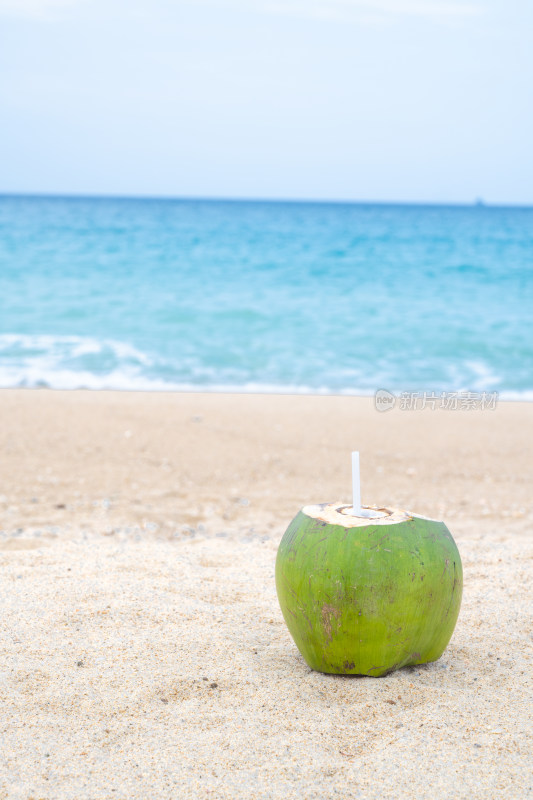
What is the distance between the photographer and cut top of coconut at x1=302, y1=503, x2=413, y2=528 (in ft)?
8.30

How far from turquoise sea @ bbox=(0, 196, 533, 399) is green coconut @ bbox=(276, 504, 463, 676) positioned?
8235mm

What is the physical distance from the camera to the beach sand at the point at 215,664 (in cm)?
212

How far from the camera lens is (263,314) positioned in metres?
16.6

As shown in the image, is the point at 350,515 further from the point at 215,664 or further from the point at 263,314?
the point at 263,314

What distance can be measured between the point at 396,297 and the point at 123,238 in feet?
54.4

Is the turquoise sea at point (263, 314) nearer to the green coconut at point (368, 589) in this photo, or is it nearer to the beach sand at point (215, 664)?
the beach sand at point (215, 664)

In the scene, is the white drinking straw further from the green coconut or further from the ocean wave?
the ocean wave

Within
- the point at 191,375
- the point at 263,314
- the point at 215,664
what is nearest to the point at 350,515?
the point at 215,664

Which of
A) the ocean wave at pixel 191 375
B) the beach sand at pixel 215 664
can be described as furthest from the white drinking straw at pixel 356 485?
the ocean wave at pixel 191 375

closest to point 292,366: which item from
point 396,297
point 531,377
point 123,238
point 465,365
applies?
point 465,365

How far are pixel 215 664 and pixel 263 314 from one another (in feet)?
46.6

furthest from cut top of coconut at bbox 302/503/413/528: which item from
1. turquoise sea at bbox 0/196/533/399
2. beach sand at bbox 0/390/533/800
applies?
turquoise sea at bbox 0/196/533/399

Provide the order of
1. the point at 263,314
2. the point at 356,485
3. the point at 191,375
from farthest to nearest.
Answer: the point at 263,314 → the point at 191,375 → the point at 356,485

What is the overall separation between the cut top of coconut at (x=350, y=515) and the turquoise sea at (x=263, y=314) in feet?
26.5
